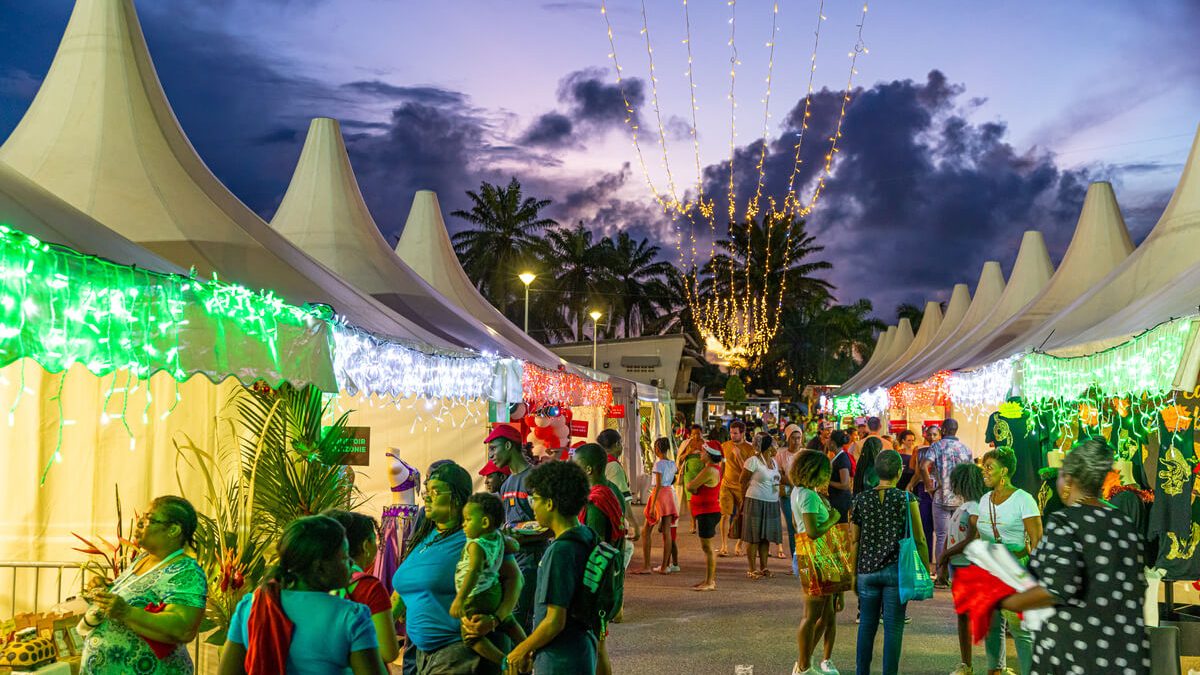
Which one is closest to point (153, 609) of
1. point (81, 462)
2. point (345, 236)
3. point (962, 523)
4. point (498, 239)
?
point (81, 462)

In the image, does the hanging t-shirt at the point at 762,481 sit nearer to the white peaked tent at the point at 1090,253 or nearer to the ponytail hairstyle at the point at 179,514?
the white peaked tent at the point at 1090,253

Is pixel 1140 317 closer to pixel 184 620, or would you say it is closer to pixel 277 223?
pixel 184 620

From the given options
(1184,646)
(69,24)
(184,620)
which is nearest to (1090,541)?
(1184,646)

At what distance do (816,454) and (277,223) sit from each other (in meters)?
9.19

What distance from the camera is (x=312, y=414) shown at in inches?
281

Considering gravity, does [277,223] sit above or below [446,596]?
above

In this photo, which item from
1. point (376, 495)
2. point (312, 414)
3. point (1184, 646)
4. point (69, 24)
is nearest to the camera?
point (1184, 646)

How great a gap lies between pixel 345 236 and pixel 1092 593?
1134 centimetres

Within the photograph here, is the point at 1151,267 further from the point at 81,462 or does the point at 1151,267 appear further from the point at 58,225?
the point at 58,225

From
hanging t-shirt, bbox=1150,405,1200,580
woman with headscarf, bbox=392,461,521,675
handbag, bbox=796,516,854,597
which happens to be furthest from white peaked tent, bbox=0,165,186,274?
hanging t-shirt, bbox=1150,405,1200,580

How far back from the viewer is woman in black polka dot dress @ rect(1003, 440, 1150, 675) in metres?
4.23

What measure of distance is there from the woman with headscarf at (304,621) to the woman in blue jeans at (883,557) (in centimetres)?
443

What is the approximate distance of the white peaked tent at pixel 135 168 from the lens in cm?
830

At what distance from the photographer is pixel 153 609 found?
4062 millimetres
